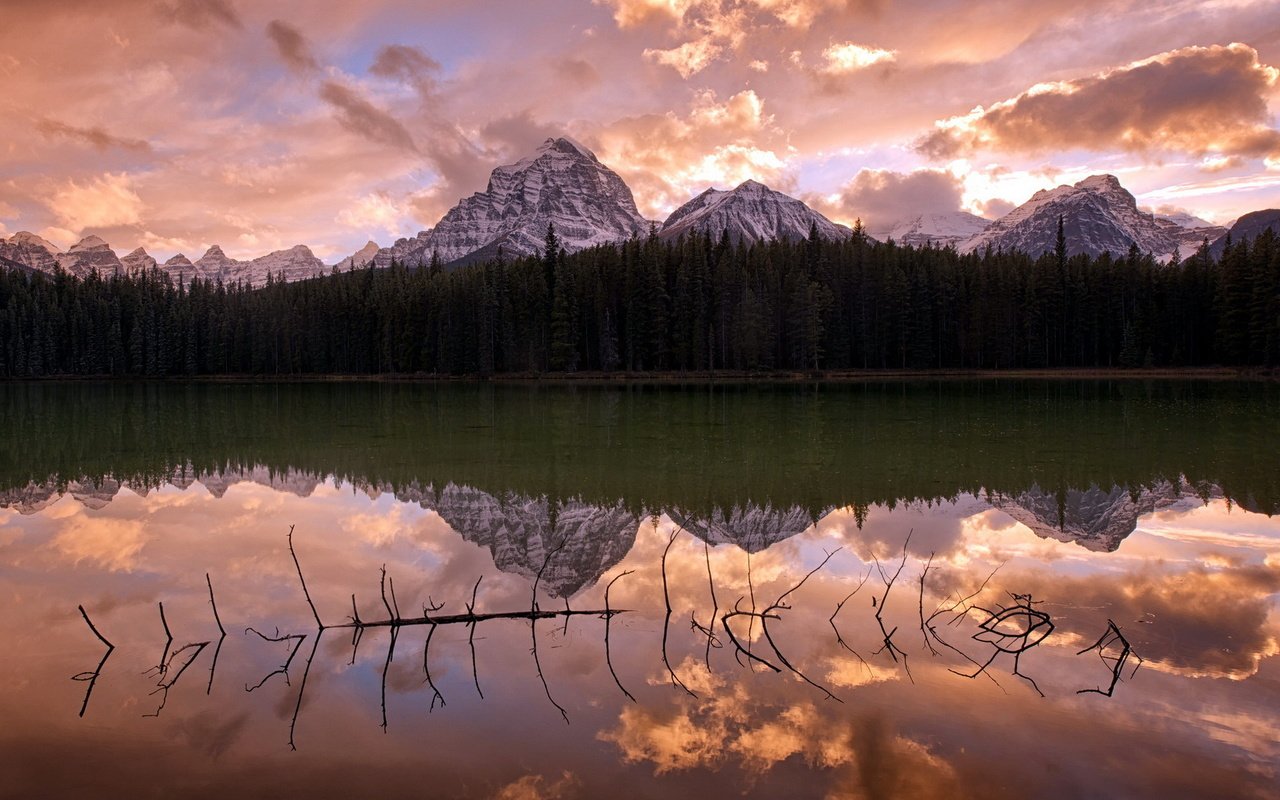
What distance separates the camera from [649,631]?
898cm

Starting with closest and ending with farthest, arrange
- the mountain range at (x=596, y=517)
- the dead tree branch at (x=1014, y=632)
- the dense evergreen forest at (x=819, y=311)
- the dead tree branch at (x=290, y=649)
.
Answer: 1. the dead tree branch at (x=290, y=649)
2. the dead tree branch at (x=1014, y=632)
3. the mountain range at (x=596, y=517)
4. the dense evergreen forest at (x=819, y=311)

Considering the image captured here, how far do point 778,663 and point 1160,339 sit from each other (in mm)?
108440

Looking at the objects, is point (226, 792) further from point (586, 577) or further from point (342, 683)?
point (586, 577)

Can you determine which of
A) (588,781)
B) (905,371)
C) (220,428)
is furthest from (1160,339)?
(588,781)

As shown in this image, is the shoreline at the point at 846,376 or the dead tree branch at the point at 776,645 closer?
the dead tree branch at the point at 776,645

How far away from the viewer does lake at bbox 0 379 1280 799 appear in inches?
241

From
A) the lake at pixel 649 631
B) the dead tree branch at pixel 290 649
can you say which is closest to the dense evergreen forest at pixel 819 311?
the lake at pixel 649 631

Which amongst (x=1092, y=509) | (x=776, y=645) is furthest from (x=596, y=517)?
(x=1092, y=509)

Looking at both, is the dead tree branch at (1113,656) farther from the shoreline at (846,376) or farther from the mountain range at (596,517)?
the shoreline at (846,376)

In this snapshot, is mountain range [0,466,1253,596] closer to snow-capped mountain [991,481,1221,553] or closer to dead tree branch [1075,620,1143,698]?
snow-capped mountain [991,481,1221,553]

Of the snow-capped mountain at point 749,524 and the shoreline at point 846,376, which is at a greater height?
the shoreline at point 846,376

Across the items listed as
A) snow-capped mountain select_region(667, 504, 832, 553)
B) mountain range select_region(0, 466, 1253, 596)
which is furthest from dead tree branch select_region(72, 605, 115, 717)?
snow-capped mountain select_region(667, 504, 832, 553)

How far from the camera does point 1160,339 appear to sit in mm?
94375

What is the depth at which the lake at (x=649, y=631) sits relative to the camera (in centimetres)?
613
